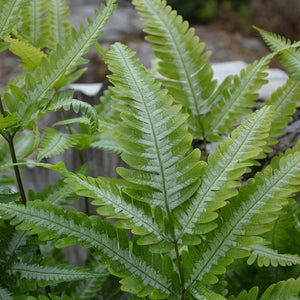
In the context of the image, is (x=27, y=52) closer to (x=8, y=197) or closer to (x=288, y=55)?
(x=8, y=197)

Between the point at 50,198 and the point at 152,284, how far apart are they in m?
0.36

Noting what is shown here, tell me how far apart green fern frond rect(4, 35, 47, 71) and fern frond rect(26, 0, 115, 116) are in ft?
0.45

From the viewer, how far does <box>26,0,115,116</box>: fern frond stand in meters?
0.83

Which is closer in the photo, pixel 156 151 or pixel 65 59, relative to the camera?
pixel 156 151

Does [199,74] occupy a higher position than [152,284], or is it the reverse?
[199,74]

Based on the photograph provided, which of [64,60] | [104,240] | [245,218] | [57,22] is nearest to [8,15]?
[64,60]

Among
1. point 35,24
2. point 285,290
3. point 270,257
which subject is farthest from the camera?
point 35,24

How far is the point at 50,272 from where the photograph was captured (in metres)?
0.83

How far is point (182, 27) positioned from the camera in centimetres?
99

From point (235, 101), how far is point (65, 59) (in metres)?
0.41

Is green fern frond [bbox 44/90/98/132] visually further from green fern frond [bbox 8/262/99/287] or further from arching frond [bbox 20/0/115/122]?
green fern frond [bbox 8/262/99/287]

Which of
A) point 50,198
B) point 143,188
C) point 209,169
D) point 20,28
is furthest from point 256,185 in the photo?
point 20,28

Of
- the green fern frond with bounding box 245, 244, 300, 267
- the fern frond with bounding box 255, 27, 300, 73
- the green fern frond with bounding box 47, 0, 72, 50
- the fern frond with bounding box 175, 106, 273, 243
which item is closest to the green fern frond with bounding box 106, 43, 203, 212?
the fern frond with bounding box 175, 106, 273, 243

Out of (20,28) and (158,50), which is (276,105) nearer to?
(158,50)
